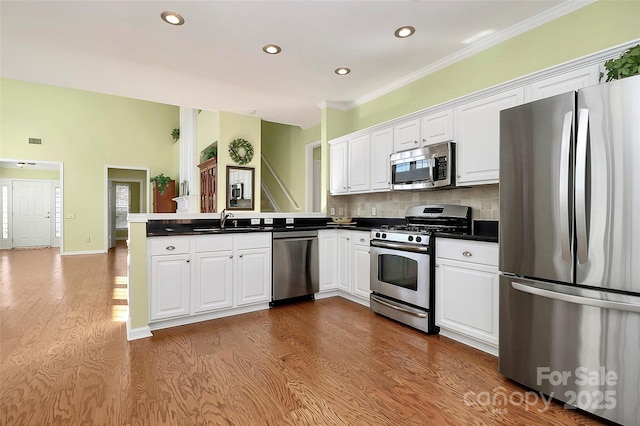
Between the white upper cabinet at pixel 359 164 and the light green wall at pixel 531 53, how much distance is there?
504 millimetres

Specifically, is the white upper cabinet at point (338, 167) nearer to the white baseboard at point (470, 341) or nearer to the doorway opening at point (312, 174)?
the doorway opening at point (312, 174)

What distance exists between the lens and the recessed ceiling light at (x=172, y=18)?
2.61 meters

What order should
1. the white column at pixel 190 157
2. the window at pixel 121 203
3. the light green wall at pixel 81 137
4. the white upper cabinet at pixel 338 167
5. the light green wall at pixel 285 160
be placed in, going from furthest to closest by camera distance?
the window at pixel 121 203, the light green wall at pixel 81 137, the white column at pixel 190 157, the light green wall at pixel 285 160, the white upper cabinet at pixel 338 167

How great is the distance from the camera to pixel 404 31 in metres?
2.89

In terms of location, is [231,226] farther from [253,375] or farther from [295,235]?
[253,375]

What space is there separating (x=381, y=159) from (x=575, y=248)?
236cm

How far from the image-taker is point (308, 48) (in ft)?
10.5

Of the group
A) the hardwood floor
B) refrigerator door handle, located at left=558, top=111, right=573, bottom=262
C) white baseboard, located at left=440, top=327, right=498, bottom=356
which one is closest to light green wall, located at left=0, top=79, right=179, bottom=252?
the hardwood floor

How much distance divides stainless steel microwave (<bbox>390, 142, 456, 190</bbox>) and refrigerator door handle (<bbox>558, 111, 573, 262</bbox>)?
1196mm

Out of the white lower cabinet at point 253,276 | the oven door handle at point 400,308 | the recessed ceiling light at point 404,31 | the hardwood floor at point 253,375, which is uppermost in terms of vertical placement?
the recessed ceiling light at point 404,31

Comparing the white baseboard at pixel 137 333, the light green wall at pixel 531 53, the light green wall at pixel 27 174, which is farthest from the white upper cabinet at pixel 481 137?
the light green wall at pixel 27 174

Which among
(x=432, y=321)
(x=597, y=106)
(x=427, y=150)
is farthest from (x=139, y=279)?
(x=597, y=106)

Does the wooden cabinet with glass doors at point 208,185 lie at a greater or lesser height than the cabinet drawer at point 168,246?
greater

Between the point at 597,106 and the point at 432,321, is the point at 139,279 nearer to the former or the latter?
the point at 432,321
